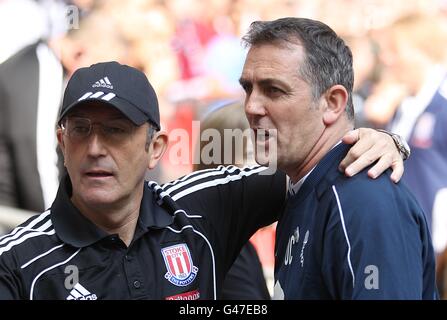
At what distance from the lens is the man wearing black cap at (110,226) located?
221 cm

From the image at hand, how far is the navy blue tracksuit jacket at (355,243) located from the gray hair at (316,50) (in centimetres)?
20

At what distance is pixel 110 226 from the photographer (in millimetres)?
2355

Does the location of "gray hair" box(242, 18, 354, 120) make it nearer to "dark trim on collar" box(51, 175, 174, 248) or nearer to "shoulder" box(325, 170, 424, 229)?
"shoulder" box(325, 170, 424, 229)

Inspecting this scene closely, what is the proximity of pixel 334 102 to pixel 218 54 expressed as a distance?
2.22 metres

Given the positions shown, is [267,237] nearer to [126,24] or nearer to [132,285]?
[126,24]

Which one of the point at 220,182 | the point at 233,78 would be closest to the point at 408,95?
the point at 233,78

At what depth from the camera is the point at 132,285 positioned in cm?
226

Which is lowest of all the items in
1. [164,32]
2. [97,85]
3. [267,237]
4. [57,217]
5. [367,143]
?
[267,237]

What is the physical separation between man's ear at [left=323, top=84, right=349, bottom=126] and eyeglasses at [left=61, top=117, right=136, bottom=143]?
1.84ft

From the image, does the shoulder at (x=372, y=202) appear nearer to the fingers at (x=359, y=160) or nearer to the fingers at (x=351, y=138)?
the fingers at (x=359, y=160)

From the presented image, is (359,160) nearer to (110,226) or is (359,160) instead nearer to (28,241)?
(110,226)

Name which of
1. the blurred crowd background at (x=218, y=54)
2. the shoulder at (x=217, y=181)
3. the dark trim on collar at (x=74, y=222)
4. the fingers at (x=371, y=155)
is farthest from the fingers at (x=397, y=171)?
the blurred crowd background at (x=218, y=54)

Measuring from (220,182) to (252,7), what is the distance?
2121 mm

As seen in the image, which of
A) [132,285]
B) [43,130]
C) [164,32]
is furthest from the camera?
[164,32]
